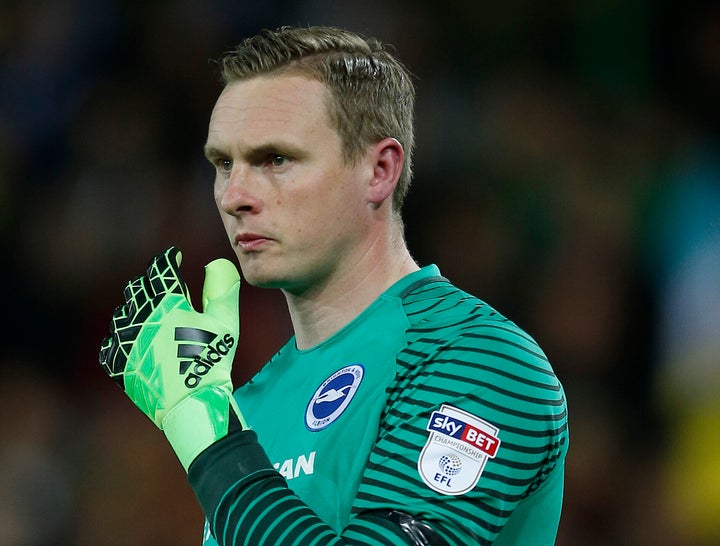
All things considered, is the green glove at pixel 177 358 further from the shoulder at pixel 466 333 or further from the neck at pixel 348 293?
the shoulder at pixel 466 333

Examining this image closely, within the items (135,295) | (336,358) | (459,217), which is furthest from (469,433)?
(459,217)

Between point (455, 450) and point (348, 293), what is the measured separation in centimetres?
67

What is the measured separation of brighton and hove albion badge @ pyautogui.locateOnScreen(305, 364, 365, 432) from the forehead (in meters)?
0.56

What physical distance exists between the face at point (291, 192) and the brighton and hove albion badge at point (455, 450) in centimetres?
63

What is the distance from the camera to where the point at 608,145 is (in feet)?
18.4

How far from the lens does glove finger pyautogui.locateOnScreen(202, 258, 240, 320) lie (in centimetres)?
243

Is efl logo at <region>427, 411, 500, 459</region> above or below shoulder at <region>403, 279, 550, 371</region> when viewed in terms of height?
below

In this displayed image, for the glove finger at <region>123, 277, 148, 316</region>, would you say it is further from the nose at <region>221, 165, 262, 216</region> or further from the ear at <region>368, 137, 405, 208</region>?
the ear at <region>368, 137, 405, 208</region>

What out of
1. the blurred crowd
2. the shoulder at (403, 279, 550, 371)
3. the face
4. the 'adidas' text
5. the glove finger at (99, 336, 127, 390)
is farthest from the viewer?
the blurred crowd

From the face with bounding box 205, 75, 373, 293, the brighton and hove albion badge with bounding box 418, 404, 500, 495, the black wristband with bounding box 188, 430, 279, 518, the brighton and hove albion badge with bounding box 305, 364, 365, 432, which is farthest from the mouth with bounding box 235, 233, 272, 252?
the brighton and hove albion badge with bounding box 418, 404, 500, 495

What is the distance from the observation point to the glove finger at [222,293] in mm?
2430

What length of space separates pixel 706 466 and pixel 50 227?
3.38 meters

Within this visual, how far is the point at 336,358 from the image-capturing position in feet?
8.13

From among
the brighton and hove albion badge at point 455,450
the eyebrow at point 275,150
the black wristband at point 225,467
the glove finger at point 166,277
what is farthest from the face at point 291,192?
the brighton and hove albion badge at point 455,450
